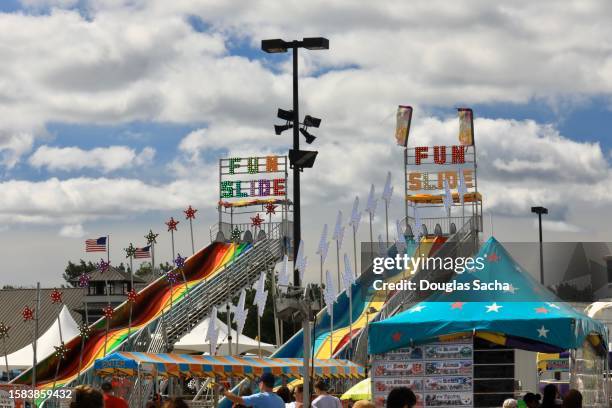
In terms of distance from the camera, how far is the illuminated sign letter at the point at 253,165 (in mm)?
47750

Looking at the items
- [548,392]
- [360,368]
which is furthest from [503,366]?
[360,368]

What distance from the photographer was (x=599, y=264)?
138ft

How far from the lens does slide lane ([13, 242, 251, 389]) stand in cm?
3456

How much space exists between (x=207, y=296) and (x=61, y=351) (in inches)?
255

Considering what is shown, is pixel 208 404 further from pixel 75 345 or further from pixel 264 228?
pixel 264 228

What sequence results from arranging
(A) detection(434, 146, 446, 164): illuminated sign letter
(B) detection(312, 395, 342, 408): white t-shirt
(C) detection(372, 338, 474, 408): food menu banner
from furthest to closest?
1. (A) detection(434, 146, 446, 164): illuminated sign letter
2. (C) detection(372, 338, 474, 408): food menu banner
3. (B) detection(312, 395, 342, 408): white t-shirt

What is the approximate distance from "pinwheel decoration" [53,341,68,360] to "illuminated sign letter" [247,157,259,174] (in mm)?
14375

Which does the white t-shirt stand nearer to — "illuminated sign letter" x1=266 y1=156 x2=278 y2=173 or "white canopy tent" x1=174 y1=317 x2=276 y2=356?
"white canopy tent" x1=174 y1=317 x2=276 y2=356

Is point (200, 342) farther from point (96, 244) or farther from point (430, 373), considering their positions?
point (430, 373)

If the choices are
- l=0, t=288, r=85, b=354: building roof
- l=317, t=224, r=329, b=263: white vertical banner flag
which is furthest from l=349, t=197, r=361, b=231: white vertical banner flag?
l=0, t=288, r=85, b=354: building roof

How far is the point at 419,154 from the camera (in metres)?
51.4

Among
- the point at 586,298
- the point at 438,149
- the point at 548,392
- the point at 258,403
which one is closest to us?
the point at 258,403

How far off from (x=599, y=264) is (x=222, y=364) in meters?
24.3

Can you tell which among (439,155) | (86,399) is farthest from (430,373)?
(439,155)
